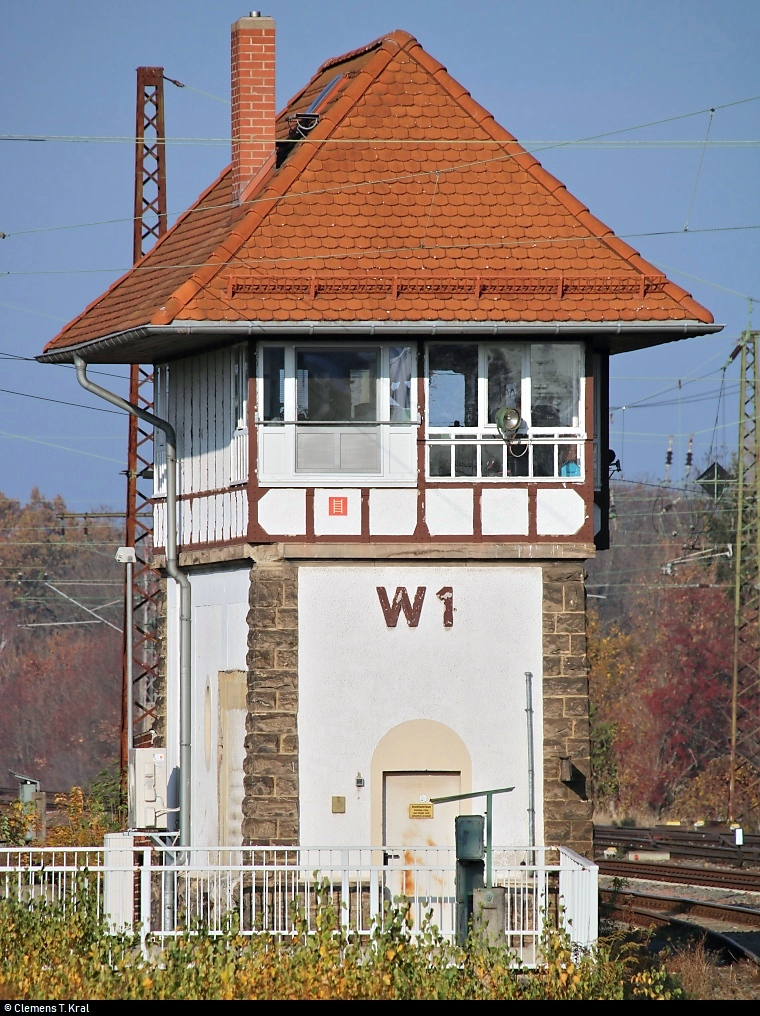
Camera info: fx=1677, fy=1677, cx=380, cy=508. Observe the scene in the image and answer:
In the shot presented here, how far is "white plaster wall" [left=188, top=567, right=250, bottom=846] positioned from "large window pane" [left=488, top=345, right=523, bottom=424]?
3.21 metres

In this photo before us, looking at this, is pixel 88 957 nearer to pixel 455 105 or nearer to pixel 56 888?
pixel 56 888

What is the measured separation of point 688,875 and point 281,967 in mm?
16749

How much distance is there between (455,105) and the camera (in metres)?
19.4

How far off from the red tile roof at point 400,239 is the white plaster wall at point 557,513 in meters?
Answer: 1.87

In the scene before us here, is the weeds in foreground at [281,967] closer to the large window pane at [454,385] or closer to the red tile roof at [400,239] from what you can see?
the large window pane at [454,385]

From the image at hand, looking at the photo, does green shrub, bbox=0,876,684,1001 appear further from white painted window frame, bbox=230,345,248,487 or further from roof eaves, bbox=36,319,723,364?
roof eaves, bbox=36,319,723,364

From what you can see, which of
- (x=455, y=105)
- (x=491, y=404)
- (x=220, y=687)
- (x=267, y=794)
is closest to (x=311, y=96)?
(x=455, y=105)

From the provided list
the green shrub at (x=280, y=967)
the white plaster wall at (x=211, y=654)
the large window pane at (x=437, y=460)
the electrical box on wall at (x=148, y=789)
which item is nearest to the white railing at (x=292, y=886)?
the green shrub at (x=280, y=967)

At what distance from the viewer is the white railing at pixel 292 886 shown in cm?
1330

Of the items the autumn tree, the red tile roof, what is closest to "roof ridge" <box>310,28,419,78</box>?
the red tile roof

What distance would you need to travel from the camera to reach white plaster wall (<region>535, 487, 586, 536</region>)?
17.6 m

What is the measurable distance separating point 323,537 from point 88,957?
23.1ft

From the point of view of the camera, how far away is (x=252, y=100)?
1994cm

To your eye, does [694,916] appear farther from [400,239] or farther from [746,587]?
[746,587]
